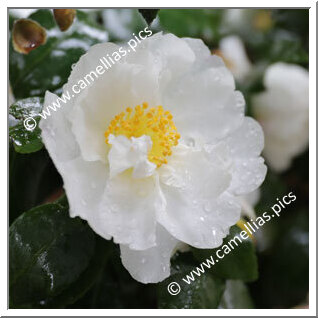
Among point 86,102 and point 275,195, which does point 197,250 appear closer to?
point 86,102

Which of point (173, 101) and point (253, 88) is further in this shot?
point (253, 88)

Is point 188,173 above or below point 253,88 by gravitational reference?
above

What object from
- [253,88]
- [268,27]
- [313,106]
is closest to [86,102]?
[313,106]

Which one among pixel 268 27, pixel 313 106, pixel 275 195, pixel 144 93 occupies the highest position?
pixel 144 93

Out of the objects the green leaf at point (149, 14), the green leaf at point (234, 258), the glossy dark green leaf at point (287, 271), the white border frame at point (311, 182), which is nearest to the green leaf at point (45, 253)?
the white border frame at point (311, 182)

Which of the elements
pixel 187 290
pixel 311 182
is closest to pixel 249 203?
pixel 311 182

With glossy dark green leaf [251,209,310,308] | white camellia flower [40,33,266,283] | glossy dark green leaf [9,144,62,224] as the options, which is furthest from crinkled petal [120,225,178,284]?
glossy dark green leaf [251,209,310,308]

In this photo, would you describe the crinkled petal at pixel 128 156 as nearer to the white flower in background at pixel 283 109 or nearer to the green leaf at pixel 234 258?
the green leaf at pixel 234 258

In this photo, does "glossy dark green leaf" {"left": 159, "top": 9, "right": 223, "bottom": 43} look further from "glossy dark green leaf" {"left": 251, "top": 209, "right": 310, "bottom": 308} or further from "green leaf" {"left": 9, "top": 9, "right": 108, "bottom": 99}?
"glossy dark green leaf" {"left": 251, "top": 209, "right": 310, "bottom": 308}
